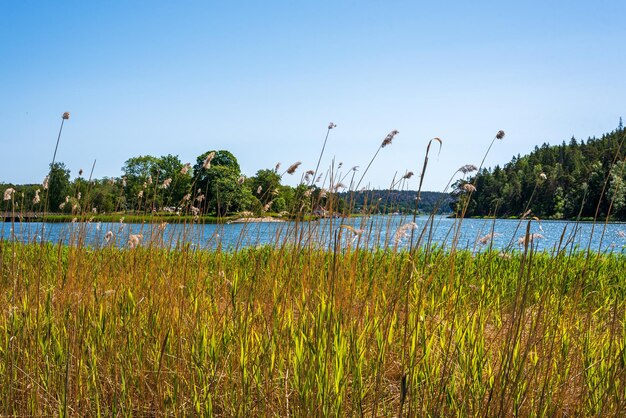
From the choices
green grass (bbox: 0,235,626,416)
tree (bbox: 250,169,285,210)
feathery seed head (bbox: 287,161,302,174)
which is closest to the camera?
green grass (bbox: 0,235,626,416)

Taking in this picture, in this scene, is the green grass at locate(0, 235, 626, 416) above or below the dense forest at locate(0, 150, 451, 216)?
below

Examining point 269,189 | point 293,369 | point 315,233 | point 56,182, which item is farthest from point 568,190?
point 56,182

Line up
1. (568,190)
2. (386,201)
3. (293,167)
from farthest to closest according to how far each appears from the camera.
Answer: (568,190) → (386,201) → (293,167)

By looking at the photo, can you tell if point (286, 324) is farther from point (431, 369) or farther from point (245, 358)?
point (431, 369)

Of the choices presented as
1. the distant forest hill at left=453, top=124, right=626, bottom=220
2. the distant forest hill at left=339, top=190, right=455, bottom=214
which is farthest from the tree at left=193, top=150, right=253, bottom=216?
the distant forest hill at left=453, top=124, right=626, bottom=220

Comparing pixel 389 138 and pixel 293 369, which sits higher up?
pixel 389 138

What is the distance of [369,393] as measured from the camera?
2.37m

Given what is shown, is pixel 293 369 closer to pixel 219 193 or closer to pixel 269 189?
pixel 269 189

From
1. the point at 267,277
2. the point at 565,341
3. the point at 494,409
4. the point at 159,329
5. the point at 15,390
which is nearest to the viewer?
the point at 494,409

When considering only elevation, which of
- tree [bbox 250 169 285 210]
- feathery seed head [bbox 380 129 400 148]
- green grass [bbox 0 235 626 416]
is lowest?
green grass [bbox 0 235 626 416]

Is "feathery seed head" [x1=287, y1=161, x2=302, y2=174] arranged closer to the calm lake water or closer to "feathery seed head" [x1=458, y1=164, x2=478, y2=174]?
the calm lake water

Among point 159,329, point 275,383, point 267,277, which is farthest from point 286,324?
point 267,277

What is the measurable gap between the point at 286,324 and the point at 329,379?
2.32 ft

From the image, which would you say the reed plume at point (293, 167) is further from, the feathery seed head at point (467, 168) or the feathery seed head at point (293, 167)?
the feathery seed head at point (467, 168)
